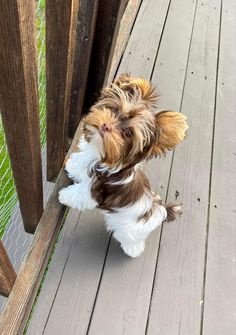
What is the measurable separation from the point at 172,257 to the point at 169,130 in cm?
92

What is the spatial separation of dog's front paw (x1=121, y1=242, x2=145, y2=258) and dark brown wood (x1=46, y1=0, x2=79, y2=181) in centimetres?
60

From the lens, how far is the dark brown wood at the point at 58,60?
1.20 meters

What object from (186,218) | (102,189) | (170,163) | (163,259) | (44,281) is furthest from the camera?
(170,163)

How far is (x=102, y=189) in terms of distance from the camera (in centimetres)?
172

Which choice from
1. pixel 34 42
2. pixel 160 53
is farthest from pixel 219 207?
pixel 34 42

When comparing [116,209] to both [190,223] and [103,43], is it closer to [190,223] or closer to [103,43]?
[190,223]

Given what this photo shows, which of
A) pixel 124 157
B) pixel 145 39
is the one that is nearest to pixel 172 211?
pixel 124 157

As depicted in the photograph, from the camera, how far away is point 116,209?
70.1 inches

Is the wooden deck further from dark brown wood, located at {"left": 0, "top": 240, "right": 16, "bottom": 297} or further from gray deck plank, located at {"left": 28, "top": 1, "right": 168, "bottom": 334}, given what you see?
dark brown wood, located at {"left": 0, "top": 240, "right": 16, "bottom": 297}

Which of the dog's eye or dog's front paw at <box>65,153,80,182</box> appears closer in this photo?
the dog's eye

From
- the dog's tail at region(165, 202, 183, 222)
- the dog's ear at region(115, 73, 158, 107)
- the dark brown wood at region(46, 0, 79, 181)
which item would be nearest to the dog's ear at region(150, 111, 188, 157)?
the dog's ear at region(115, 73, 158, 107)

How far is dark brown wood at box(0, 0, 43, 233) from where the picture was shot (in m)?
0.80

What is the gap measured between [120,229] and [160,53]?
165cm

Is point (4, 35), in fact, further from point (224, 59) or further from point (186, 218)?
point (224, 59)
